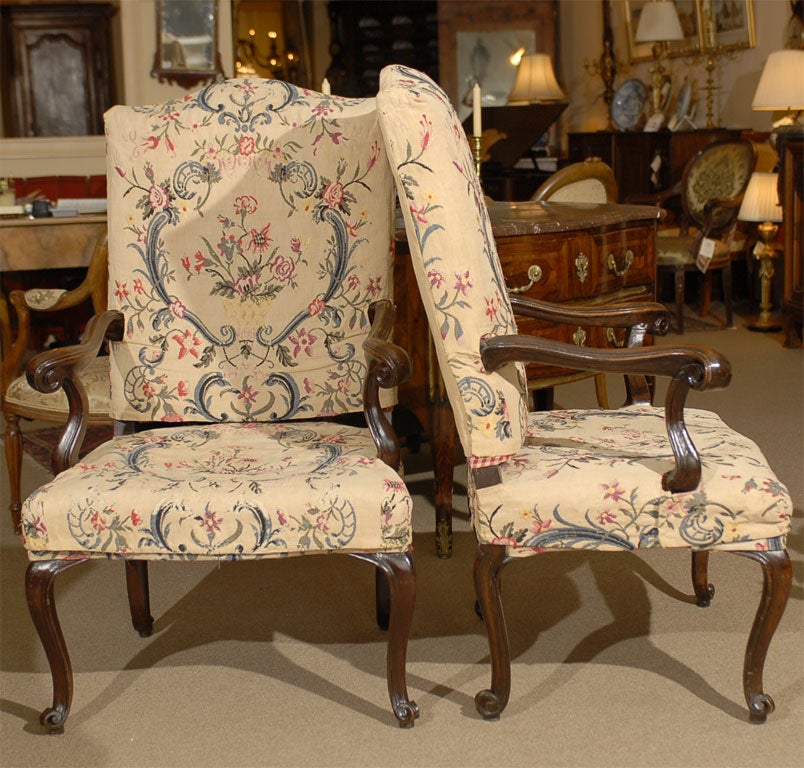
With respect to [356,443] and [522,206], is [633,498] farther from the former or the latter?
[522,206]

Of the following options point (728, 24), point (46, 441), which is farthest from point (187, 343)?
point (728, 24)

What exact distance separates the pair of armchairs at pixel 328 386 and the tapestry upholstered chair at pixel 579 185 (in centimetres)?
152

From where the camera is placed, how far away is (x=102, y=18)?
11.0 m

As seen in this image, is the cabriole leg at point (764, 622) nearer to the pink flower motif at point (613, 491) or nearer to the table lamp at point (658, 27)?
the pink flower motif at point (613, 491)

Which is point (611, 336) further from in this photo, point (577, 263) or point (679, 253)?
point (679, 253)

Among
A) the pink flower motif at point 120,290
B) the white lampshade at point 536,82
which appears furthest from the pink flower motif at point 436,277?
the white lampshade at point 536,82

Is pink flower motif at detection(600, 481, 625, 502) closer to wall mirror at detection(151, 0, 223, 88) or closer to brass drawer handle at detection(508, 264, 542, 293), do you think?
brass drawer handle at detection(508, 264, 542, 293)

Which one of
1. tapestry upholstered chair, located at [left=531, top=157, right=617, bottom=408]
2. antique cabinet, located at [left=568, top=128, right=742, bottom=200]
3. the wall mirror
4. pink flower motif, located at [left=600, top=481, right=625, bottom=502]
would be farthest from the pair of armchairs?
the wall mirror

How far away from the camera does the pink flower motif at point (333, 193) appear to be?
8.05 feet

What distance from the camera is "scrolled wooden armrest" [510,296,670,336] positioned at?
7.93 feet

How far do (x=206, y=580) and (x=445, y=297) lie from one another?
47.9 inches

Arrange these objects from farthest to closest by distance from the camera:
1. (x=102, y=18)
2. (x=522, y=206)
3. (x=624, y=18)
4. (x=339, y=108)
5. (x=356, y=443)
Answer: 1. (x=102, y=18)
2. (x=624, y=18)
3. (x=522, y=206)
4. (x=339, y=108)
5. (x=356, y=443)

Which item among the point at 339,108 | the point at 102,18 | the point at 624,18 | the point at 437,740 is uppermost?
the point at 102,18

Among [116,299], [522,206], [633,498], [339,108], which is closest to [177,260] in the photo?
[116,299]
